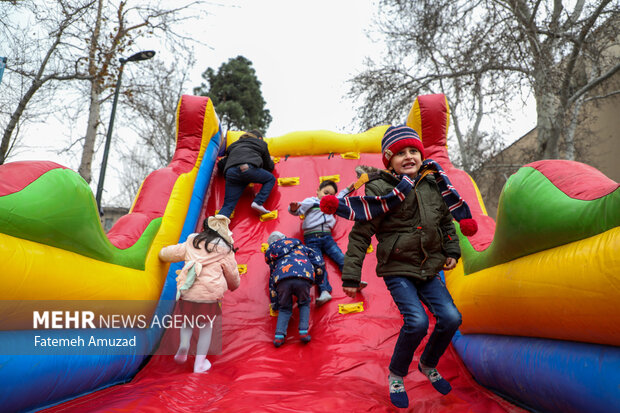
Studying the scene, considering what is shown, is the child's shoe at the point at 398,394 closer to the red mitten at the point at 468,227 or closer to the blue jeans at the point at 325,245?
the red mitten at the point at 468,227

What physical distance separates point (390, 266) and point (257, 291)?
5.99 feet

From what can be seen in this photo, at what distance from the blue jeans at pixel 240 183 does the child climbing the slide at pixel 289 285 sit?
3.98 ft

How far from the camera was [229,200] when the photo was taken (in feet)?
15.5

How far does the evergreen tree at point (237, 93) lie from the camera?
20.9 meters

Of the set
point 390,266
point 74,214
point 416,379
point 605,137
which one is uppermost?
point 605,137

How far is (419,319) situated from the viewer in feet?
7.34

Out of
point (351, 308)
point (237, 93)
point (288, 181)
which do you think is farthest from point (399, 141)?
point (237, 93)

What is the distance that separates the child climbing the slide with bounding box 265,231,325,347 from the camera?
334 cm

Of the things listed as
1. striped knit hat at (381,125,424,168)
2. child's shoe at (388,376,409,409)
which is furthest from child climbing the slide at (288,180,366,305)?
child's shoe at (388,376,409,409)

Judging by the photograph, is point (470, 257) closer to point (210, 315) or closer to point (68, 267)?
point (210, 315)

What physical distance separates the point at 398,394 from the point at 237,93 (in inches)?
820

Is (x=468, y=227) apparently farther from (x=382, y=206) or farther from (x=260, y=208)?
(x=260, y=208)

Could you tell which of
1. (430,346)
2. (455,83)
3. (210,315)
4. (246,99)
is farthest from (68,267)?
(246,99)

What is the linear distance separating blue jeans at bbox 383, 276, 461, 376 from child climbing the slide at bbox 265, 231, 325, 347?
3.68 feet
